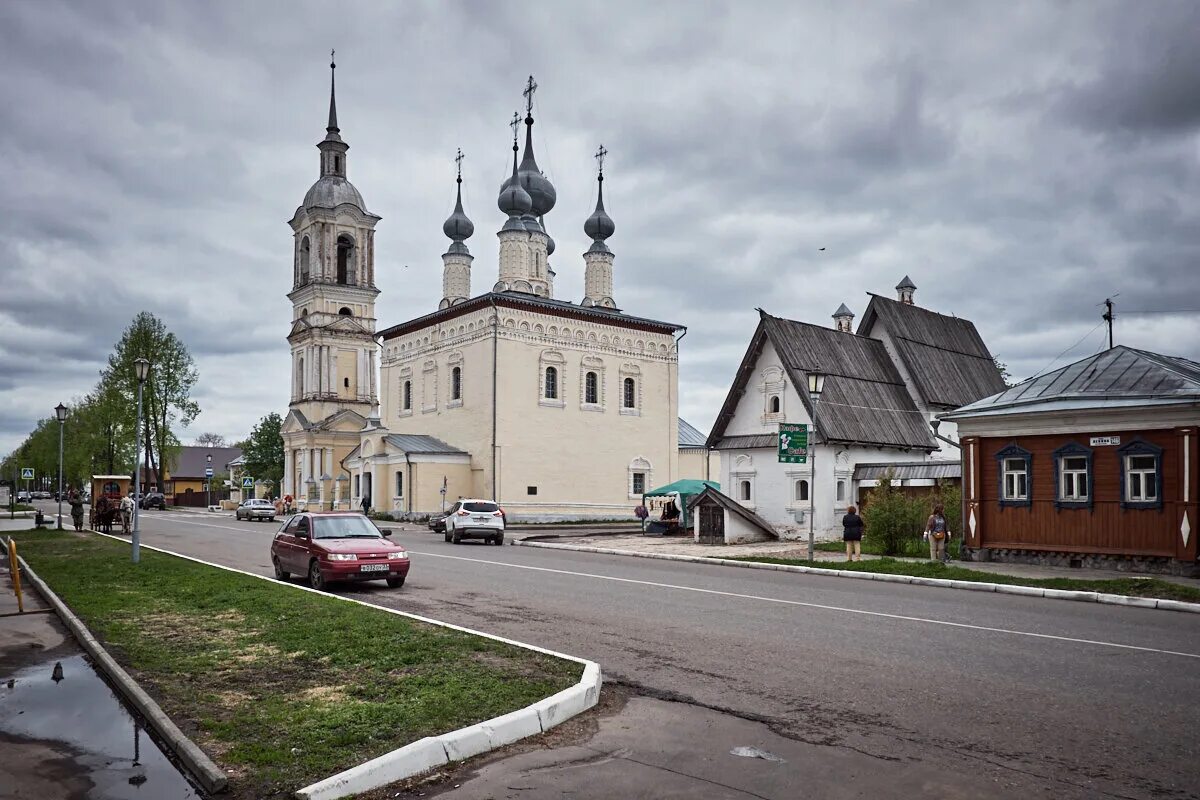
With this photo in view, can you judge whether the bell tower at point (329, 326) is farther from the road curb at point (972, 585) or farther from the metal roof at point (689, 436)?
the road curb at point (972, 585)

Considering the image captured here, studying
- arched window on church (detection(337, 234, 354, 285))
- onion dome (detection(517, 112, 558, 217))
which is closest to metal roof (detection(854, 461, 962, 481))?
onion dome (detection(517, 112, 558, 217))

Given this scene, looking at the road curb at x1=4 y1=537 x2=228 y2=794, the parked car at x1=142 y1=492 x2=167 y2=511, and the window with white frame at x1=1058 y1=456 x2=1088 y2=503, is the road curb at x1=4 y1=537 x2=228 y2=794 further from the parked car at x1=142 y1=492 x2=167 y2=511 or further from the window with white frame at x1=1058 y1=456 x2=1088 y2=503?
the parked car at x1=142 y1=492 x2=167 y2=511

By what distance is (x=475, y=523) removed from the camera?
30.6 meters

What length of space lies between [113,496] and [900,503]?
1289 inches

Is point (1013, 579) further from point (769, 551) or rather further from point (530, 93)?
point (530, 93)

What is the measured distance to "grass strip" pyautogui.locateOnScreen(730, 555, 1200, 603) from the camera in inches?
611

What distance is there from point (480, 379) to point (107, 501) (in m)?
17.3

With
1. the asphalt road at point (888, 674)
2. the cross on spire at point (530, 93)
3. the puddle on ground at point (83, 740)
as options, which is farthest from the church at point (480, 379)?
the puddle on ground at point (83, 740)

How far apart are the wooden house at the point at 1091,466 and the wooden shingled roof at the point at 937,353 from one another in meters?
12.7

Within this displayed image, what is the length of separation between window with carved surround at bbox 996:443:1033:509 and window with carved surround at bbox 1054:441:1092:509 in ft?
2.10

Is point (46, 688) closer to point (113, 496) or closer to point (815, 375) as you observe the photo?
point (815, 375)

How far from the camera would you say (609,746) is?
261 inches

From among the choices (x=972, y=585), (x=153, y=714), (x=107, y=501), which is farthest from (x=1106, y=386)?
(x=107, y=501)

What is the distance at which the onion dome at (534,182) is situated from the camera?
5656 centimetres
